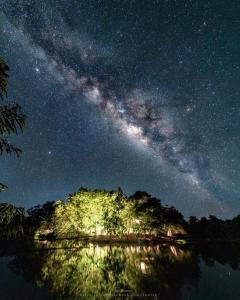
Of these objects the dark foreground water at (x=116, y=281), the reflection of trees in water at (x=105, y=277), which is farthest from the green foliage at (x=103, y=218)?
the dark foreground water at (x=116, y=281)

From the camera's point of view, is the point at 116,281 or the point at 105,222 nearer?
the point at 116,281

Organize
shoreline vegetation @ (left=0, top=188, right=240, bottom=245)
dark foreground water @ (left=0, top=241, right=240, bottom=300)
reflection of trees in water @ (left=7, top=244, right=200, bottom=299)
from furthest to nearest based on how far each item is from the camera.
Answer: shoreline vegetation @ (left=0, top=188, right=240, bottom=245), reflection of trees in water @ (left=7, top=244, right=200, bottom=299), dark foreground water @ (left=0, top=241, right=240, bottom=300)

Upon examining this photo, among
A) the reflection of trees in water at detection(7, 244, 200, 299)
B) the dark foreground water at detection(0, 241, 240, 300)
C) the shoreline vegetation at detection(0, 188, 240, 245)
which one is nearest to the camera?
the dark foreground water at detection(0, 241, 240, 300)

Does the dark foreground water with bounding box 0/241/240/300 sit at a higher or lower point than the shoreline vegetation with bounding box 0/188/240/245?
lower

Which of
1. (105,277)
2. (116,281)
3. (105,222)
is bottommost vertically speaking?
(116,281)

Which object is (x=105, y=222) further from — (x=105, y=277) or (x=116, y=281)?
(x=116, y=281)

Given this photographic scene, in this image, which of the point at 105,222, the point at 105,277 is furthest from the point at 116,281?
the point at 105,222

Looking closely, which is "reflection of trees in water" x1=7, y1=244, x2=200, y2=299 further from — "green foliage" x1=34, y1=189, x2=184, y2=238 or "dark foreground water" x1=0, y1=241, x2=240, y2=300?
"green foliage" x1=34, y1=189, x2=184, y2=238

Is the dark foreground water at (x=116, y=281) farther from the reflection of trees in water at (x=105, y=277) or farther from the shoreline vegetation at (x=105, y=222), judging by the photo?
the shoreline vegetation at (x=105, y=222)

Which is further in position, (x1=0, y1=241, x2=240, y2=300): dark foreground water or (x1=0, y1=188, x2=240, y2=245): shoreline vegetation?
(x1=0, y1=188, x2=240, y2=245): shoreline vegetation

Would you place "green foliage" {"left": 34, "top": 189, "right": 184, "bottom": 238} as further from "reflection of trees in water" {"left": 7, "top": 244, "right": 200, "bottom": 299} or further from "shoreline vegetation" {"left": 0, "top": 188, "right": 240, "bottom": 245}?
A: "reflection of trees in water" {"left": 7, "top": 244, "right": 200, "bottom": 299}

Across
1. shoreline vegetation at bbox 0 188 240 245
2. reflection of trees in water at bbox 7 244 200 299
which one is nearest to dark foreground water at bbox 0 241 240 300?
reflection of trees in water at bbox 7 244 200 299

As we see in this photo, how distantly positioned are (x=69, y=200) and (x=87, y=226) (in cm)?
822

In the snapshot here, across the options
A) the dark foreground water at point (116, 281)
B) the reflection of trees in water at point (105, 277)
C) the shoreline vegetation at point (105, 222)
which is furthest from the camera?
the shoreline vegetation at point (105, 222)
